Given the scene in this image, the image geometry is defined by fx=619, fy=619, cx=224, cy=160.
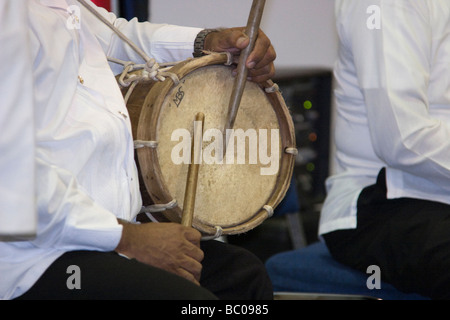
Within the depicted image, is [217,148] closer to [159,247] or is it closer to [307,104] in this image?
[159,247]

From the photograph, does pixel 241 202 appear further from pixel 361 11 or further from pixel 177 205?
pixel 361 11

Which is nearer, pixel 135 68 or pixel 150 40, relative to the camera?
pixel 135 68

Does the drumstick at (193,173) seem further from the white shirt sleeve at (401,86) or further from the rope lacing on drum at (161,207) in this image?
the white shirt sleeve at (401,86)

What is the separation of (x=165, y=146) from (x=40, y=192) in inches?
14.5

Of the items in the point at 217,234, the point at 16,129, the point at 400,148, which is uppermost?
the point at 16,129

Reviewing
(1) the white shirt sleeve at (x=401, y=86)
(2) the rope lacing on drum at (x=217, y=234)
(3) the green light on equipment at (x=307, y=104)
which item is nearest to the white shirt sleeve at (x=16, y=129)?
(2) the rope lacing on drum at (x=217, y=234)

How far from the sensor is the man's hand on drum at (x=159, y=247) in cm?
118

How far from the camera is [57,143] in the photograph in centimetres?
117

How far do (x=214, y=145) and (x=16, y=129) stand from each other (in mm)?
594

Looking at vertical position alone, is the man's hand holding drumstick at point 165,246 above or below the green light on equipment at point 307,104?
below

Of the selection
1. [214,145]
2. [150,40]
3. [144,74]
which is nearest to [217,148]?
[214,145]

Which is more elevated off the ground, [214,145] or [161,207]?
[214,145]

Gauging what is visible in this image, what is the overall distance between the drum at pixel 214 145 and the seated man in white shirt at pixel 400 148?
423mm

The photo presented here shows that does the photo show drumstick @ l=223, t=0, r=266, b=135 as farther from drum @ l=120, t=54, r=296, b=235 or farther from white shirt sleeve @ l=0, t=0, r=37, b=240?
white shirt sleeve @ l=0, t=0, r=37, b=240
